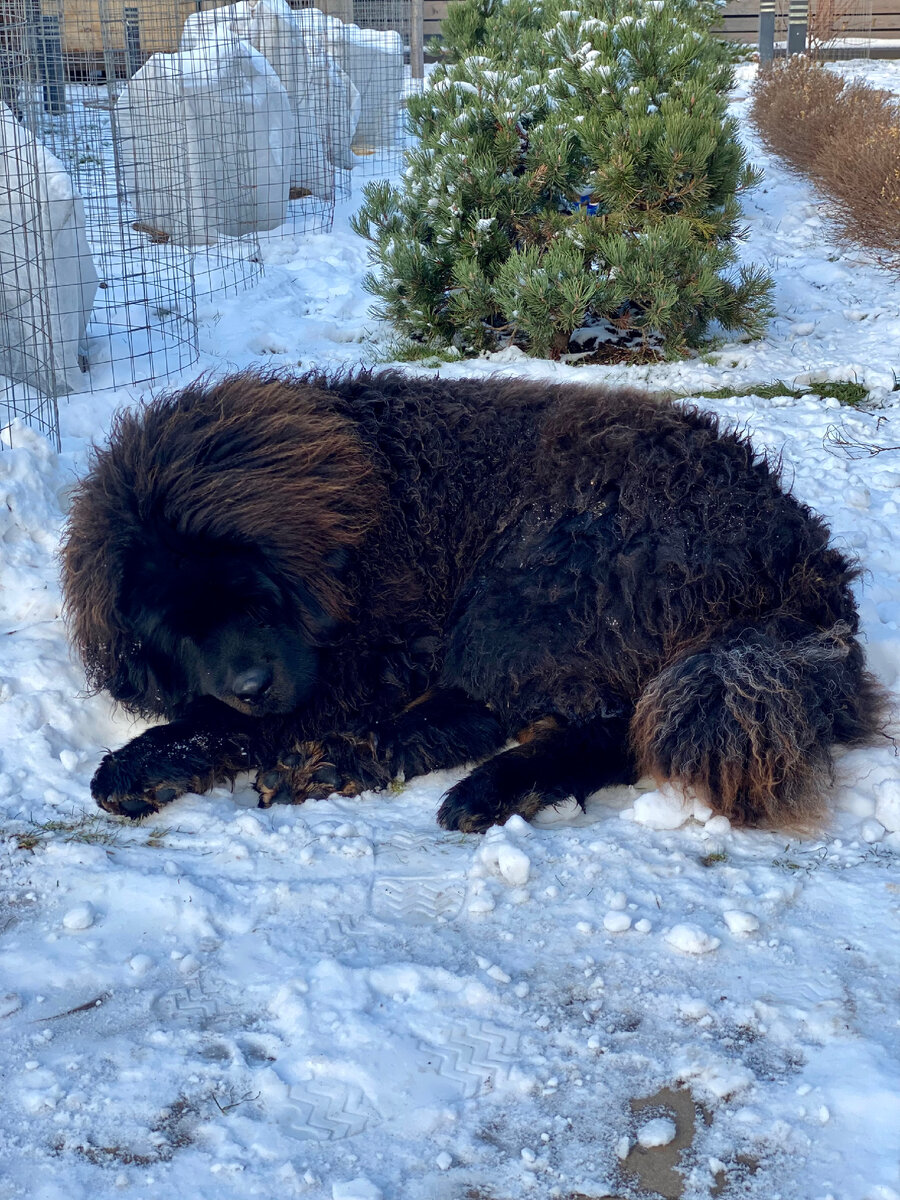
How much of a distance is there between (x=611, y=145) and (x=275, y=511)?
470 cm

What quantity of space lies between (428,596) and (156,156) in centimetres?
774

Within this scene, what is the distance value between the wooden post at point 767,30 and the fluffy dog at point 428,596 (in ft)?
49.4

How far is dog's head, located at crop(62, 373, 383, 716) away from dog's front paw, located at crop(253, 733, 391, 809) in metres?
→ 0.16

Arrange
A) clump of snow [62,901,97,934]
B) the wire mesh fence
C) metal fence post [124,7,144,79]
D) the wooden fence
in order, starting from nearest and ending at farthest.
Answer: clump of snow [62,901,97,934] → the wire mesh fence → metal fence post [124,7,144,79] → the wooden fence

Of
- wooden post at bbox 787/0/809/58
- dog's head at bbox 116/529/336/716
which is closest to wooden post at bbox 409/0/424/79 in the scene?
wooden post at bbox 787/0/809/58

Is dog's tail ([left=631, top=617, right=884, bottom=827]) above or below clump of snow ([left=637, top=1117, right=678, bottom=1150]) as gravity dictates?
above

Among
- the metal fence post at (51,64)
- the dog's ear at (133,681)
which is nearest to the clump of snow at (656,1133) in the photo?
the dog's ear at (133,681)

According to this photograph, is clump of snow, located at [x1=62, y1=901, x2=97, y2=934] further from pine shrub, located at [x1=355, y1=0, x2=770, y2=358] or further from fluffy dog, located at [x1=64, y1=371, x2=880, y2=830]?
pine shrub, located at [x1=355, y1=0, x2=770, y2=358]

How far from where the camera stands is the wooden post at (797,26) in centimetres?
1594

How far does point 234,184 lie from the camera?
10008mm

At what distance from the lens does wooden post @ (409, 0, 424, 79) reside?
553 inches

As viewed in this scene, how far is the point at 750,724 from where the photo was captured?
2.85 m

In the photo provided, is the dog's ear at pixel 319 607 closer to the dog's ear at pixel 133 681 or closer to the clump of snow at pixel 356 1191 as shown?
the dog's ear at pixel 133 681

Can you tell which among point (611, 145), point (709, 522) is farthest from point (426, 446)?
point (611, 145)
